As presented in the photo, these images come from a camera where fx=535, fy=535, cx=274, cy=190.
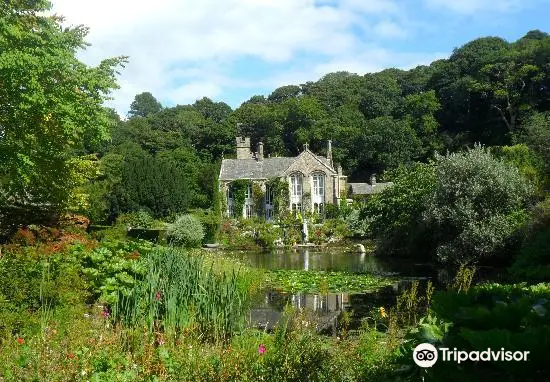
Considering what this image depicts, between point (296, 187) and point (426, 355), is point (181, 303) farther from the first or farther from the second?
point (296, 187)

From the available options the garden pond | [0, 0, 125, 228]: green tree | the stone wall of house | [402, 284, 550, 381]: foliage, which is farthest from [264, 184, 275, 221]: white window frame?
[402, 284, 550, 381]: foliage

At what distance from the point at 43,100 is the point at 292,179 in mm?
37771

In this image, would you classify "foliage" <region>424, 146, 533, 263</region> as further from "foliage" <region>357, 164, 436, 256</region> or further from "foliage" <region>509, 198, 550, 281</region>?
"foliage" <region>509, 198, 550, 281</region>

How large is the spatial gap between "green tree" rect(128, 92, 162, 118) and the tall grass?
388 feet

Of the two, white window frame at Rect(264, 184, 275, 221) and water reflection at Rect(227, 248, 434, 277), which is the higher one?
white window frame at Rect(264, 184, 275, 221)

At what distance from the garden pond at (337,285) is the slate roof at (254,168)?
2324cm

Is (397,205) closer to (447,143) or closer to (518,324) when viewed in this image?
(518,324)

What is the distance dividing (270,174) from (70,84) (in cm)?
3583

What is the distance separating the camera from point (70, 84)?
45.0 ft

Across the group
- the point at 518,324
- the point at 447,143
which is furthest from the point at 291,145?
the point at 518,324

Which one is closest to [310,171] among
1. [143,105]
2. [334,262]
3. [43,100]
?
[334,262]

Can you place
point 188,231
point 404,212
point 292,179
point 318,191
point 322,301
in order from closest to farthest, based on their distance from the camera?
1. point 322,301
2. point 404,212
3. point 188,231
4. point 292,179
5. point 318,191

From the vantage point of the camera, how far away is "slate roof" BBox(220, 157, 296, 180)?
4922 centimetres

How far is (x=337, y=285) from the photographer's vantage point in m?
→ 15.8
